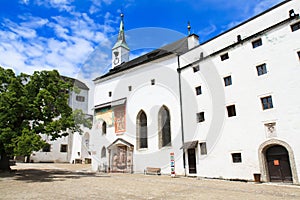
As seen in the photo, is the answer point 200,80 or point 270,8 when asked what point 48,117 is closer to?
point 200,80

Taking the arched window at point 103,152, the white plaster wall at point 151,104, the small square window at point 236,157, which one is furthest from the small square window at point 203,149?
the arched window at point 103,152

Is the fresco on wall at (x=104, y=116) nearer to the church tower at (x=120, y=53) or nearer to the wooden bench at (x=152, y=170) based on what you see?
the wooden bench at (x=152, y=170)

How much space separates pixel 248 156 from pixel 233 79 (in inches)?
221

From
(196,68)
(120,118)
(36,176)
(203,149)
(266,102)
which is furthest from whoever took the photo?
(120,118)

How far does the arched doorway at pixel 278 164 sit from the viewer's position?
13111 mm

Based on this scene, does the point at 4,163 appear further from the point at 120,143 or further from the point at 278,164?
the point at 278,164

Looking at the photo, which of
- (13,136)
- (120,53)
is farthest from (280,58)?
(120,53)

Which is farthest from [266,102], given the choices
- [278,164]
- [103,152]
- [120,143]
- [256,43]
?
[103,152]

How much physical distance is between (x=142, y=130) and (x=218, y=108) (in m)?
8.72

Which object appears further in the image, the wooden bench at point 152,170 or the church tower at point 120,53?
the church tower at point 120,53

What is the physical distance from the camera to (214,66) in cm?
1786

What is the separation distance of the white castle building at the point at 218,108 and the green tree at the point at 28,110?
26.4ft

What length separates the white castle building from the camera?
13625 mm

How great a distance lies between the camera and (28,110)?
607 inches
